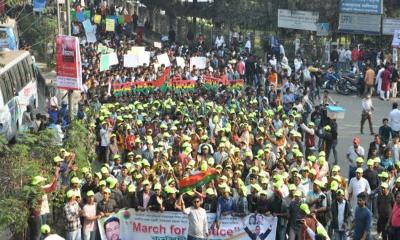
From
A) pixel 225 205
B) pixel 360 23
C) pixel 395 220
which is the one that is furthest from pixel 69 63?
pixel 360 23

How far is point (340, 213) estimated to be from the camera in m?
13.9

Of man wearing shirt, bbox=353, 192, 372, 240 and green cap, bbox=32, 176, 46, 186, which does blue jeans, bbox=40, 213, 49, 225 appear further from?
man wearing shirt, bbox=353, 192, 372, 240

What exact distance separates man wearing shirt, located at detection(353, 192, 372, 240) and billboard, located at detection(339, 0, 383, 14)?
2501cm

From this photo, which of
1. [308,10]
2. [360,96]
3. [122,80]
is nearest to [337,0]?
[308,10]

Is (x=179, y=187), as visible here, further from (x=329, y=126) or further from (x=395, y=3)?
(x=395, y=3)

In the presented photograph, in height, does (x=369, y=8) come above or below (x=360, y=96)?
above

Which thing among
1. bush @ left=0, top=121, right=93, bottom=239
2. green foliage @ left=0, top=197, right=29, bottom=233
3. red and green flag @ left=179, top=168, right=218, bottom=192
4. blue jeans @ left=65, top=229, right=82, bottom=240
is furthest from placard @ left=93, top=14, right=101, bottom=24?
blue jeans @ left=65, top=229, right=82, bottom=240

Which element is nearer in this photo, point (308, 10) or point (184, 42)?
point (308, 10)

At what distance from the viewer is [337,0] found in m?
40.1

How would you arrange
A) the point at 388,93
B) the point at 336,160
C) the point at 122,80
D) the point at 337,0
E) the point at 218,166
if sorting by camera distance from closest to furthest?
the point at 218,166 → the point at 336,160 → the point at 122,80 → the point at 388,93 → the point at 337,0

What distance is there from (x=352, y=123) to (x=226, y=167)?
13.0 meters

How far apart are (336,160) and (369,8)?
1837 centimetres

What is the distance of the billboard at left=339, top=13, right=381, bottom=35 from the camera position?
37.9m

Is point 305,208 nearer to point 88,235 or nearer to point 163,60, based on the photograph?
point 88,235
